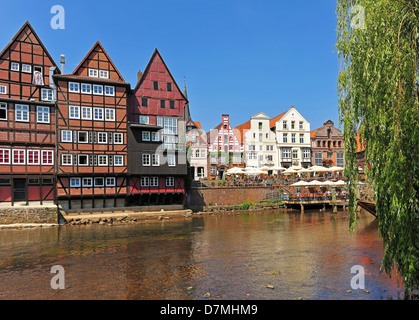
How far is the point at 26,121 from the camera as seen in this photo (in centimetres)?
3341

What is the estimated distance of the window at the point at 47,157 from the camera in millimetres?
34031

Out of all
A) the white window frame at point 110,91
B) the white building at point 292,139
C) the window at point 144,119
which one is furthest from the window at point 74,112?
the white building at point 292,139

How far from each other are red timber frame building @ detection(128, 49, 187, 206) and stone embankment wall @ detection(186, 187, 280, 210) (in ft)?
11.6

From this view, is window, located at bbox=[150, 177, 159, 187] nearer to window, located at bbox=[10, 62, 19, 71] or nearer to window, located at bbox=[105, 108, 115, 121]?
window, located at bbox=[105, 108, 115, 121]

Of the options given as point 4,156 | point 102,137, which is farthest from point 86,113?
point 4,156

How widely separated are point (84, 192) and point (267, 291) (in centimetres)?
2789

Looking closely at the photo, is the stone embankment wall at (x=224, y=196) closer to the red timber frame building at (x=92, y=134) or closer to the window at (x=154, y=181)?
the window at (x=154, y=181)

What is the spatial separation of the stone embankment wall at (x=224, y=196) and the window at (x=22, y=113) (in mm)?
21566

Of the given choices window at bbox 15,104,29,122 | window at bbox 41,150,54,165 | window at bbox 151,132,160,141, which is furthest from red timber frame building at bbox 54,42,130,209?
window at bbox 151,132,160,141

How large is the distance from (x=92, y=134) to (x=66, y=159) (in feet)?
12.4

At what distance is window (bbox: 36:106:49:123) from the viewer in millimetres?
34156

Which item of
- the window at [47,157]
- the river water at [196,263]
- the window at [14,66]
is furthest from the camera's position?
the window at [47,157]
